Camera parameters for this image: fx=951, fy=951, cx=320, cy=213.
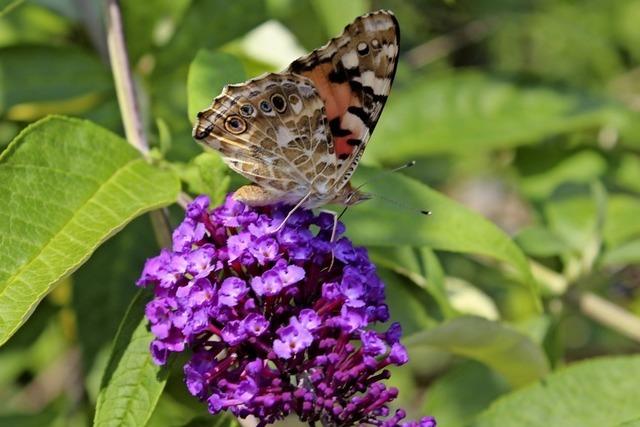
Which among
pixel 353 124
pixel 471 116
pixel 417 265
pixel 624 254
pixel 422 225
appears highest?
pixel 353 124

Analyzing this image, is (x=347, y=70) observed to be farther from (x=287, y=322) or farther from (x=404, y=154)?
(x=404, y=154)

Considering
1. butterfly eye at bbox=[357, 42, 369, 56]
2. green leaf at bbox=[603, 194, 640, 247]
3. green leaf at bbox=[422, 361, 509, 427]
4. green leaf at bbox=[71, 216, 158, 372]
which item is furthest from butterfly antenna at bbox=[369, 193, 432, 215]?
green leaf at bbox=[603, 194, 640, 247]

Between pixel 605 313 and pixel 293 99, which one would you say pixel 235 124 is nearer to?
pixel 293 99

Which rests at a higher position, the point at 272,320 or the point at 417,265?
the point at 272,320

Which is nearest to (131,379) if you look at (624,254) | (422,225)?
(422,225)

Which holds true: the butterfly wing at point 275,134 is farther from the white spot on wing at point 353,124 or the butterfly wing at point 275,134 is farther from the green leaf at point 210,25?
the green leaf at point 210,25

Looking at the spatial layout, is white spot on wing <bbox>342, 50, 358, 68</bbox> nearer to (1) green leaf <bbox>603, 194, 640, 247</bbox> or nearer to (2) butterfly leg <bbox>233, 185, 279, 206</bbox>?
(2) butterfly leg <bbox>233, 185, 279, 206</bbox>

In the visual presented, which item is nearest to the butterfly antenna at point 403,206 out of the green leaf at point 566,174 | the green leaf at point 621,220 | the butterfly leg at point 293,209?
the butterfly leg at point 293,209
